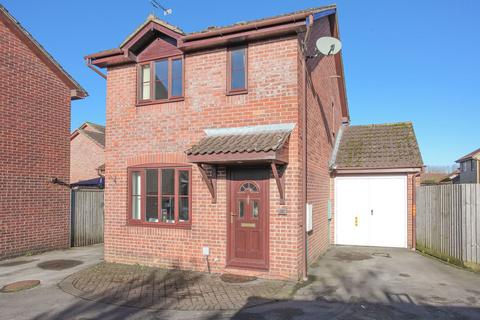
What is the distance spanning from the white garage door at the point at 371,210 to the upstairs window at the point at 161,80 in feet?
20.9

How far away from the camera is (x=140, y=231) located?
928 centimetres

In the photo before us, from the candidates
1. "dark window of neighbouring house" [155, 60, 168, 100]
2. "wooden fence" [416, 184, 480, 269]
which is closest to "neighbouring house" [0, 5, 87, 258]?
"dark window of neighbouring house" [155, 60, 168, 100]

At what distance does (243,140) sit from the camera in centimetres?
776

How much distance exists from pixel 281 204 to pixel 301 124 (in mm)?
1751

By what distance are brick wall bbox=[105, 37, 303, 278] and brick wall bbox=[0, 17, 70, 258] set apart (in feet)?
9.86

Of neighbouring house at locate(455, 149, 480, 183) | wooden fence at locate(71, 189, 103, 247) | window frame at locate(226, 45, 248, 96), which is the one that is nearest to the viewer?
window frame at locate(226, 45, 248, 96)

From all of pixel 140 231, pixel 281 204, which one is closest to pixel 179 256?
pixel 140 231

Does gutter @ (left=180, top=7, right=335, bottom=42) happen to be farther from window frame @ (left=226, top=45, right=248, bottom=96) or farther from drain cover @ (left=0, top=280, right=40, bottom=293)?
drain cover @ (left=0, top=280, right=40, bottom=293)

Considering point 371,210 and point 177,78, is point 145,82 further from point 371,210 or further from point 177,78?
point 371,210

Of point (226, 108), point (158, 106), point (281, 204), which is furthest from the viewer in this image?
point (158, 106)

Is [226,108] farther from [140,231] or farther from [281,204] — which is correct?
[140,231]

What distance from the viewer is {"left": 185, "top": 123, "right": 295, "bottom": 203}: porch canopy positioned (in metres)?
7.15

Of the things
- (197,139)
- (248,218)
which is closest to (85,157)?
(197,139)

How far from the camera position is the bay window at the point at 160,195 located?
8836mm
